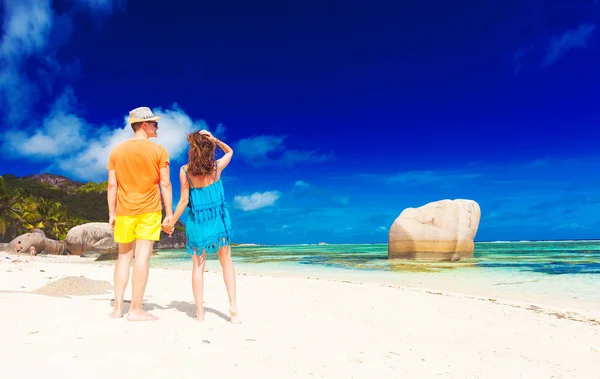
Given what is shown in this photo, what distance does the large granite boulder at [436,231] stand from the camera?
2583cm

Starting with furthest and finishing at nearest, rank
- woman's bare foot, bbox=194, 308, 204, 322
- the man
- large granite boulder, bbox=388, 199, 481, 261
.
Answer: large granite boulder, bbox=388, 199, 481, 261 < woman's bare foot, bbox=194, 308, 204, 322 < the man

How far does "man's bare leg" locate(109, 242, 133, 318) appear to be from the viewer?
15.1ft

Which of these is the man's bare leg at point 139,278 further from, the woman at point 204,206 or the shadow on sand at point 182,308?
the shadow on sand at point 182,308

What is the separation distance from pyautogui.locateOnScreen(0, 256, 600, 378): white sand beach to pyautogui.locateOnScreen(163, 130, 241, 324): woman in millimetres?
645

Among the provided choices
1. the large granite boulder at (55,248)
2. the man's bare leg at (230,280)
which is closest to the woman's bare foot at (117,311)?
the man's bare leg at (230,280)

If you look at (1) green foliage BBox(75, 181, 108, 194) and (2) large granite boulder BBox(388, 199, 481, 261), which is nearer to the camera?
(2) large granite boulder BBox(388, 199, 481, 261)

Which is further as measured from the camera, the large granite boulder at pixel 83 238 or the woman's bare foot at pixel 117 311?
the large granite boulder at pixel 83 238

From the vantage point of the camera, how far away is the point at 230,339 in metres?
4.02

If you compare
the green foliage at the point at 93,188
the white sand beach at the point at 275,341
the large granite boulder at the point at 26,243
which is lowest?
the white sand beach at the point at 275,341

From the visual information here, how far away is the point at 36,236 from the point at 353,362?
31.7 m

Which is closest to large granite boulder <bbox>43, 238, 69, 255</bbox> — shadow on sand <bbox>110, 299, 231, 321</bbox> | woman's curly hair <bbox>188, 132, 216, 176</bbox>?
shadow on sand <bbox>110, 299, 231, 321</bbox>

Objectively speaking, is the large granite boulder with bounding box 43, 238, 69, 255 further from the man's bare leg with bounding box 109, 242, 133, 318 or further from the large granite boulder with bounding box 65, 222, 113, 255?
the man's bare leg with bounding box 109, 242, 133, 318

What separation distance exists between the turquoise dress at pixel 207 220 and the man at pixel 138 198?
0.27m

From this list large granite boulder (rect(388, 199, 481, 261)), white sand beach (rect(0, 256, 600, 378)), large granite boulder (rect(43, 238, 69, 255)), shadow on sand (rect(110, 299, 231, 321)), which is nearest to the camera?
white sand beach (rect(0, 256, 600, 378))
